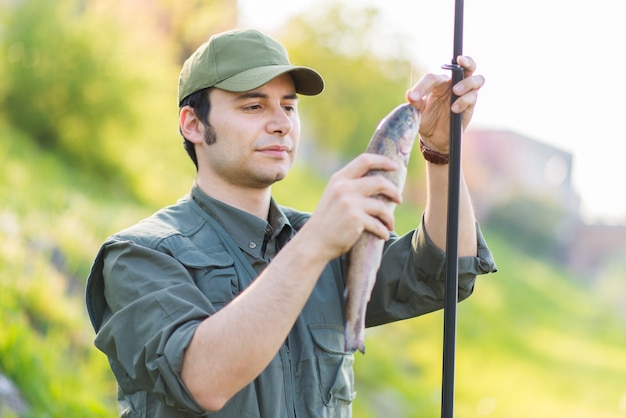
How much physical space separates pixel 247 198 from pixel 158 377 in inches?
27.4

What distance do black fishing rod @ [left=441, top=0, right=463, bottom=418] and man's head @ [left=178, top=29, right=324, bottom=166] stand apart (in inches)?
17.2

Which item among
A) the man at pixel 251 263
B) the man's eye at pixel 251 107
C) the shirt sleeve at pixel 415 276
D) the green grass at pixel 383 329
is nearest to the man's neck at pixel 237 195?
the man at pixel 251 263

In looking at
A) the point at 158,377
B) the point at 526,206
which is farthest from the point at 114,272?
the point at 526,206

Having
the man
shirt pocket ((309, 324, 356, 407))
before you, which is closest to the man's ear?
the man

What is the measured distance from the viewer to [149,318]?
1994mm


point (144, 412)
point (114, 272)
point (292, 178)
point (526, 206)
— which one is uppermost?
point (114, 272)

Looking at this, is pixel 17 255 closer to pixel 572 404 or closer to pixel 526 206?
pixel 572 404

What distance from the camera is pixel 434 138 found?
2.36m

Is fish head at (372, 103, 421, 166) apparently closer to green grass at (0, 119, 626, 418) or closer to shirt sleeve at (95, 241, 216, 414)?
shirt sleeve at (95, 241, 216, 414)

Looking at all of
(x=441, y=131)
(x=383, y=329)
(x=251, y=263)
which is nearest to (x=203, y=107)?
(x=251, y=263)

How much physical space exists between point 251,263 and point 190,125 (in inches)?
18.4

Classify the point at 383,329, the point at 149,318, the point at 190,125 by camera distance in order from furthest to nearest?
the point at 383,329 < the point at 190,125 < the point at 149,318

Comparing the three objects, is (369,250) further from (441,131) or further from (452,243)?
(441,131)

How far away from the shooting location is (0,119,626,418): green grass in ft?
16.2
